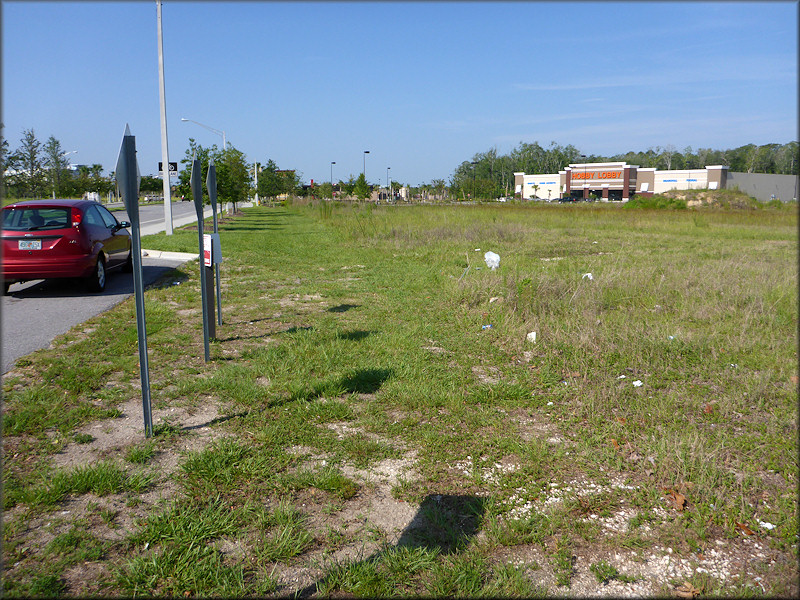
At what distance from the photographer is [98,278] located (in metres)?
11.3

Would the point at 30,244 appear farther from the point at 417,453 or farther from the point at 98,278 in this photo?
the point at 417,453

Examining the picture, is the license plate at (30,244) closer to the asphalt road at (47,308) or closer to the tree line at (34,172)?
the asphalt road at (47,308)

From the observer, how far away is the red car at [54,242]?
10.4m

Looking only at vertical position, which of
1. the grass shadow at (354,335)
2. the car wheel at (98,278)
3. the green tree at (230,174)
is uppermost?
the green tree at (230,174)

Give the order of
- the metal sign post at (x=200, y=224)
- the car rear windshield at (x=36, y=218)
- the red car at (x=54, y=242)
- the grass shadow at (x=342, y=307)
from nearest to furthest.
Answer: the metal sign post at (x=200, y=224), the grass shadow at (x=342, y=307), the red car at (x=54, y=242), the car rear windshield at (x=36, y=218)

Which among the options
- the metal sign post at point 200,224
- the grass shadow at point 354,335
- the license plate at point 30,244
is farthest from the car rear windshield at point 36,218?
the grass shadow at point 354,335

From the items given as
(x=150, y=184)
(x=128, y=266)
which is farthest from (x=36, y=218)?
(x=150, y=184)

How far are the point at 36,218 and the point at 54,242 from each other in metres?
0.73

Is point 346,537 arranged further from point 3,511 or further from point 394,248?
point 394,248

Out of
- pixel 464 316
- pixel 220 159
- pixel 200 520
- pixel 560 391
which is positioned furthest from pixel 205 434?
pixel 220 159

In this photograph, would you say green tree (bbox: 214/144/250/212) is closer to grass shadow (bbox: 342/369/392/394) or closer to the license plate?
the license plate

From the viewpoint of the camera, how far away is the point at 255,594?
10.2 feet

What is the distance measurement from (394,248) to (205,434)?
1485 cm

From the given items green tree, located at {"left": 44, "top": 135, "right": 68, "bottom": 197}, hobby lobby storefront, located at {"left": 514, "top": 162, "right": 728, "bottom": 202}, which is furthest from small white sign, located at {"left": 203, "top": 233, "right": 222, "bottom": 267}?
hobby lobby storefront, located at {"left": 514, "top": 162, "right": 728, "bottom": 202}
